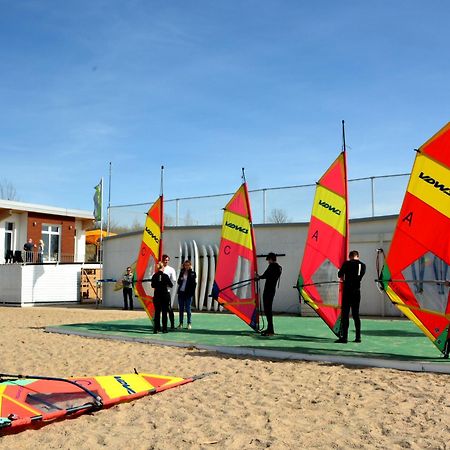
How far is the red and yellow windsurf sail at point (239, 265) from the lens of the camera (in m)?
10.2

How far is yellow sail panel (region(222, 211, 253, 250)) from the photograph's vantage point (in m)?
10.3

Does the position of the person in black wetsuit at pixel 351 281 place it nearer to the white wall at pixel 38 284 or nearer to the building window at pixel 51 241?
the white wall at pixel 38 284

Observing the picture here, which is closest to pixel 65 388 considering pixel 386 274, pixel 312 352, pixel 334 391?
pixel 334 391

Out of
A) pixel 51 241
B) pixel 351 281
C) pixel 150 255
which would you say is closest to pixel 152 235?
pixel 150 255

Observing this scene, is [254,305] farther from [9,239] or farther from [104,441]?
[9,239]

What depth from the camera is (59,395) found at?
523 centimetres

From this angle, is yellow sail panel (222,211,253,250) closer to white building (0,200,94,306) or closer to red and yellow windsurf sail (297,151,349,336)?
red and yellow windsurf sail (297,151,349,336)

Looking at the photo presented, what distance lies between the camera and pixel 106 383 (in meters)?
5.73

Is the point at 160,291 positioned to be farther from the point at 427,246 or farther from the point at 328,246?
the point at 427,246

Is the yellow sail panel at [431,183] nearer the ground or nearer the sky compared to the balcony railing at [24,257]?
nearer the sky

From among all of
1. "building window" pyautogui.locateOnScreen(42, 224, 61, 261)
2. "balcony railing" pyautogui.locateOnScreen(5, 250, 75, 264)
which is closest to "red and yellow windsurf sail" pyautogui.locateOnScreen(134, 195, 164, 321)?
"balcony railing" pyautogui.locateOnScreen(5, 250, 75, 264)

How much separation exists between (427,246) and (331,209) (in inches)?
87.5

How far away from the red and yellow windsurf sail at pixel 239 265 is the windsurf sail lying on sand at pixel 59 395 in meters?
4.18

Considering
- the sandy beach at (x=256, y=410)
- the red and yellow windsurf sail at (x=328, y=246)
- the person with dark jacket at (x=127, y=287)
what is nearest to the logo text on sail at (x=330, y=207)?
the red and yellow windsurf sail at (x=328, y=246)
